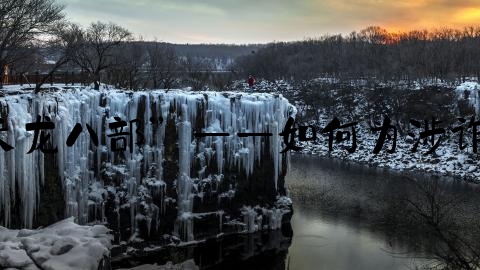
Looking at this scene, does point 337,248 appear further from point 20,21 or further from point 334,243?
point 20,21

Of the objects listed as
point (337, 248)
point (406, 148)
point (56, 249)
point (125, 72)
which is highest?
point (125, 72)

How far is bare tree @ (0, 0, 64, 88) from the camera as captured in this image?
21469 millimetres

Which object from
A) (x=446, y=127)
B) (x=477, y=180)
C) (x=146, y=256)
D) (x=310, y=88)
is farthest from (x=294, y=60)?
(x=146, y=256)

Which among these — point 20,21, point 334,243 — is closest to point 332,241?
point 334,243

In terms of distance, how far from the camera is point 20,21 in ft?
73.6

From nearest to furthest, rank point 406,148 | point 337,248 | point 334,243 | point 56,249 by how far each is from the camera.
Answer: point 56,249, point 337,248, point 334,243, point 406,148

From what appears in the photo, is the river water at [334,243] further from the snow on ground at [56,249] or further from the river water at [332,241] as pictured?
the snow on ground at [56,249]

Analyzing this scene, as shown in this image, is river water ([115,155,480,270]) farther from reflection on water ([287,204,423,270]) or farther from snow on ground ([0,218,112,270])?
snow on ground ([0,218,112,270])

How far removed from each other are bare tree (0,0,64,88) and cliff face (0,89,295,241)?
22.0 feet

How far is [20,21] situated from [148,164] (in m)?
9.54

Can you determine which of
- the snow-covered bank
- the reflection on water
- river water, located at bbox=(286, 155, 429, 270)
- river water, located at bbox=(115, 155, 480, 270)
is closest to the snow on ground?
river water, located at bbox=(115, 155, 480, 270)

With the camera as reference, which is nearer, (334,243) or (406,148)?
(334,243)

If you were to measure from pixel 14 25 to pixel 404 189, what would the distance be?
70.6ft

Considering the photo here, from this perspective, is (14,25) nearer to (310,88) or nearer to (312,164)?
(312,164)
